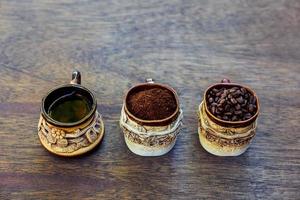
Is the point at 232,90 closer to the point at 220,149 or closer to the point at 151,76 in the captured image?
the point at 220,149

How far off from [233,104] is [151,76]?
0.85 feet

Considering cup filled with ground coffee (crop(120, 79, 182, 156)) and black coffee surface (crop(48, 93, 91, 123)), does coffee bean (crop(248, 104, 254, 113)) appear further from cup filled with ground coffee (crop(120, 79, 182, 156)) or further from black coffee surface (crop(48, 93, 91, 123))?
black coffee surface (crop(48, 93, 91, 123))

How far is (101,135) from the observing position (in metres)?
1.01

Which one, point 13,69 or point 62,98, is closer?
point 62,98

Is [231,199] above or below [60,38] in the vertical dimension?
below

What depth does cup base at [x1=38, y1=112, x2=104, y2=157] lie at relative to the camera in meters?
0.95

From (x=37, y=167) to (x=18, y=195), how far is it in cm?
7

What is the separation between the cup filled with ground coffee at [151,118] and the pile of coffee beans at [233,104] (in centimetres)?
7

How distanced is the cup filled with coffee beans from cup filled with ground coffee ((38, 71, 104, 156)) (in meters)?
0.21

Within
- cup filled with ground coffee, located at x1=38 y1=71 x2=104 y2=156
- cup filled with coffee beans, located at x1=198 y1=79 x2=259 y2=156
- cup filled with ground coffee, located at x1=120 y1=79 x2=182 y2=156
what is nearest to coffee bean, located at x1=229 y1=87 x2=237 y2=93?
cup filled with coffee beans, located at x1=198 y1=79 x2=259 y2=156

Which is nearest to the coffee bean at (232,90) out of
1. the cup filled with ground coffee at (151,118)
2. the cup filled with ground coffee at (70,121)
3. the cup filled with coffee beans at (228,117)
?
the cup filled with coffee beans at (228,117)

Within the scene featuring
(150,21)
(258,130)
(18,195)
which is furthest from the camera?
(150,21)

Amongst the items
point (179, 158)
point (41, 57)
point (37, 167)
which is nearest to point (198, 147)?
point (179, 158)

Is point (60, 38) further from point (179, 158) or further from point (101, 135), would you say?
point (179, 158)
